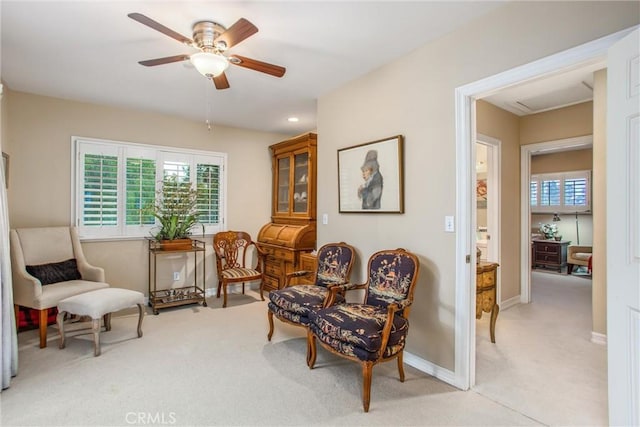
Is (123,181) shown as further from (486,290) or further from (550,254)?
(550,254)

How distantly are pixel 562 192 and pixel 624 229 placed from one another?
701 centimetres

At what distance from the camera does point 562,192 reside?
24.0 feet

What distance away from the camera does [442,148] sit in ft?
8.20

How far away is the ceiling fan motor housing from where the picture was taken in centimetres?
223

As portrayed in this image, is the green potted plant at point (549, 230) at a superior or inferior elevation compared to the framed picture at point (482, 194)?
inferior

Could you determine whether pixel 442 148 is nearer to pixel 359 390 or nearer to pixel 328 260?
pixel 328 260

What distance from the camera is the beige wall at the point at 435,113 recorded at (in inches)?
74.7

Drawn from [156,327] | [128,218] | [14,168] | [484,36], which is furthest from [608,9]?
[14,168]

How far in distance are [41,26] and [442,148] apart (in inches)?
119

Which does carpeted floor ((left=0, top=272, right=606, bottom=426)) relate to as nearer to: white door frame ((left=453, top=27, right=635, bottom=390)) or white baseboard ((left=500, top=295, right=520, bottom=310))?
white door frame ((left=453, top=27, right=635, bottom=390))

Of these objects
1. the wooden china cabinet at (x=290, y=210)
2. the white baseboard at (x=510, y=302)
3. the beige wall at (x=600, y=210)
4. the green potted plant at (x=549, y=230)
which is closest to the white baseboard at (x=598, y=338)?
the beige wall at (x=600, y=210)

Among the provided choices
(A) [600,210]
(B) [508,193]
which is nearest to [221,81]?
(A) [600,210]

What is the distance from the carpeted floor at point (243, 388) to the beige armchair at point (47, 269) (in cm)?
44

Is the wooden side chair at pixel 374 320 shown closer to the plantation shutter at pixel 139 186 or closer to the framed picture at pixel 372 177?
the framed picture at pixel 372 177
